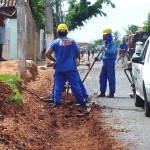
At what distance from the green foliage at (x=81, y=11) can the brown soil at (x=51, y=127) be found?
44.0 meters

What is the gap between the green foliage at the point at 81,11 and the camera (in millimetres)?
58219

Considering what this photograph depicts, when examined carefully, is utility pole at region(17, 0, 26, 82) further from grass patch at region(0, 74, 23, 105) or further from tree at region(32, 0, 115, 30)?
tree at region(32, 0, 115, 30)

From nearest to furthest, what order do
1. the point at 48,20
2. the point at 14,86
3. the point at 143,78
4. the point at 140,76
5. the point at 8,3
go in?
the point at 143,78 → the point at 140,76 → the point at 14,86 → the point at 48,20 → the point at 8,3

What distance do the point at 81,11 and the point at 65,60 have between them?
1815 inches

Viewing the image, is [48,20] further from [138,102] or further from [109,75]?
[138,102]

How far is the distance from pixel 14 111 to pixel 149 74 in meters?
2.76

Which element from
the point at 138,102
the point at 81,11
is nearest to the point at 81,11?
the point at 81,11

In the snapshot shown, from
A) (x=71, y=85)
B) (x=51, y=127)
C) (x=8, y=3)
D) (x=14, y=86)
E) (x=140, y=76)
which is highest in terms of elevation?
(x=8, y=3)

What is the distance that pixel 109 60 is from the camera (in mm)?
16156

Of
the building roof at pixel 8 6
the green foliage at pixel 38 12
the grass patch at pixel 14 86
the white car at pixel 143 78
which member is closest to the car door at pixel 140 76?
the white car at pixel 143 78

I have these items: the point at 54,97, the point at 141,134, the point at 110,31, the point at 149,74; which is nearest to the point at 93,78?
the point at 110,31

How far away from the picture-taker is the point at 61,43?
13.3 metres

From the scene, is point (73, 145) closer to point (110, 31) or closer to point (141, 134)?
Answer: point (141, 134)

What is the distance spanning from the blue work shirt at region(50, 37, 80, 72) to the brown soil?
0.90 metres
